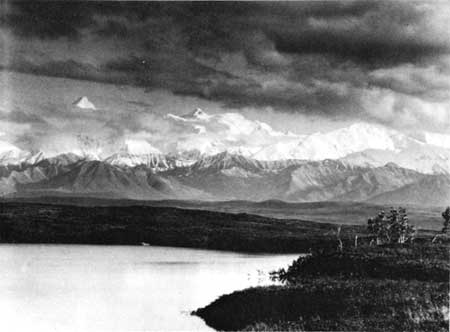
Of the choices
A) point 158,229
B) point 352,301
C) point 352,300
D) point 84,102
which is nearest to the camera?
point 352,301

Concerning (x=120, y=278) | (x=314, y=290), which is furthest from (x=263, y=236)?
(x=314, y=290)

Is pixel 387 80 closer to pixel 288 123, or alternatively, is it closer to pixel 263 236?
pixel 288 123

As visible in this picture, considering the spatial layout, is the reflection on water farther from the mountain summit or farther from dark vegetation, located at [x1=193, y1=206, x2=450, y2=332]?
the mountain summit

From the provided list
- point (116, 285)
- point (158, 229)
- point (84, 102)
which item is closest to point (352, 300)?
point (116, 285)

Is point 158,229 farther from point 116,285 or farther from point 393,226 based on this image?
point 116,285

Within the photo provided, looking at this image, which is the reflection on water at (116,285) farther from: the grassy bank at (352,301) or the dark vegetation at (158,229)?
the dark vegetation at (158,229)

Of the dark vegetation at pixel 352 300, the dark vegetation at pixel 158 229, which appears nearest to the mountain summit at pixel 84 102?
the dark vegetation at pixel 158 229
